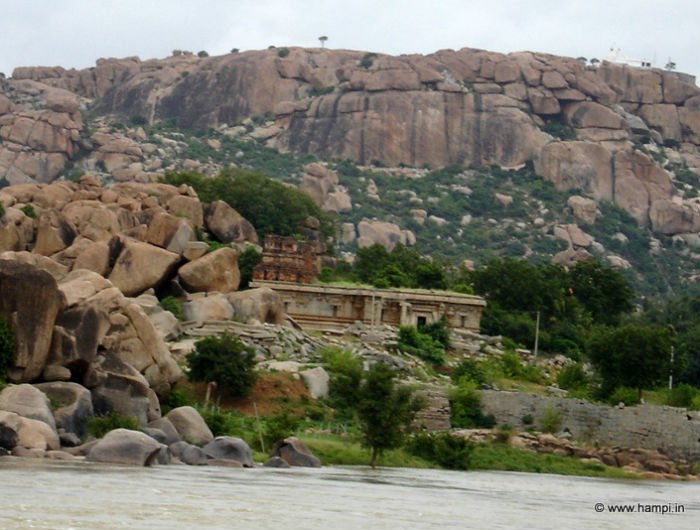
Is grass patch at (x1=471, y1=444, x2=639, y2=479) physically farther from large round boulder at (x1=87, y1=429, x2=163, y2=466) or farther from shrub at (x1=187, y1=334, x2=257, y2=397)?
large round boulder at (x1=87, y1=429, x2=163, y2=466)

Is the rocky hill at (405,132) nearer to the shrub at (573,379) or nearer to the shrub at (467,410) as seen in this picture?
the shrub at (573,379)

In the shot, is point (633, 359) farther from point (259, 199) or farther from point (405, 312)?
point (259, 199)

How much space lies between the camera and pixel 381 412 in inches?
1853

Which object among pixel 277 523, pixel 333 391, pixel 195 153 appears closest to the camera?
pixel 277 523

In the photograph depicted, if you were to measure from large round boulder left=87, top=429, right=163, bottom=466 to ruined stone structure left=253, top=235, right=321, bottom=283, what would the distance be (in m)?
33.1

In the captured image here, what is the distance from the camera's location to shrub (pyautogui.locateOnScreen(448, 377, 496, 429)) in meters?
59.2

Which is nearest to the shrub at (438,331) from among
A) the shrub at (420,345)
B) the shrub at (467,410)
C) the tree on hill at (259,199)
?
the shrub at (420,345)

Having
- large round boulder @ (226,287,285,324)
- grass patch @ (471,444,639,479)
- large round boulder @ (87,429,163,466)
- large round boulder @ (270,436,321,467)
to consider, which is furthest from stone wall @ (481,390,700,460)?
large round boulder @ (87,429,163,466)

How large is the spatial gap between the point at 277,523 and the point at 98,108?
160621 mm

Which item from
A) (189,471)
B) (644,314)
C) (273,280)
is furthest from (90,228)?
(644,314)

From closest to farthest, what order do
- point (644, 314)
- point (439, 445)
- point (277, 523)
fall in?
1. point (277, 523)
2. point (439, 445)
3. point (644, 314)

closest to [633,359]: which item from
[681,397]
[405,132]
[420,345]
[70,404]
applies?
[681,397]

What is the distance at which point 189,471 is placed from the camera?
3875cm

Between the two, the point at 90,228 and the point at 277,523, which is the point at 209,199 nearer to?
the point at 90,228
